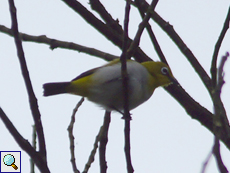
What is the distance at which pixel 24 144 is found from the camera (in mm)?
2818

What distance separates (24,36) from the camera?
4652mm

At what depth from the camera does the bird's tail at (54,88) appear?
4188 millimetres

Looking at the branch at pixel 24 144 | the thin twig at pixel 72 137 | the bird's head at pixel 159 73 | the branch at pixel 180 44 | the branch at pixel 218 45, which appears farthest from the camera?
the bird's head at pixel 159 73

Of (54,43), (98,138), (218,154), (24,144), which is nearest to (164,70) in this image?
(54,43)

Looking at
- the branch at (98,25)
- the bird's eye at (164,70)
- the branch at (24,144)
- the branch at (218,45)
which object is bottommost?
the branch at (24,144)

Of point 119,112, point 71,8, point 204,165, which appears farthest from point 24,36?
point 204,165

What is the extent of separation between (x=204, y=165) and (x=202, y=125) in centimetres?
301

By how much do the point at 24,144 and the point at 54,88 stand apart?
1420 mm

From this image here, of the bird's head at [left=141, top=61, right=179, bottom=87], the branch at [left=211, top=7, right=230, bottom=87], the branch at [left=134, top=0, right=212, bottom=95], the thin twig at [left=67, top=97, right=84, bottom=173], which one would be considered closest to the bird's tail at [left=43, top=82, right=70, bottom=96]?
the thin twig at [left=67, top=97, right=84, bottom=173]

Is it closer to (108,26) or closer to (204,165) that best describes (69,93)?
(108,26)

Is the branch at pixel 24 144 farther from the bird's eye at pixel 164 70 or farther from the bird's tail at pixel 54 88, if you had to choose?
the bird's eye at pixel 164 70

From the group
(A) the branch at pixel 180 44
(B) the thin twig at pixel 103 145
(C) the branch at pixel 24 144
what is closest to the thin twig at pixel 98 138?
(B) the thin twig at pixel 103 145

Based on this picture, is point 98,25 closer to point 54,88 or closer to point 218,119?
point 54,88

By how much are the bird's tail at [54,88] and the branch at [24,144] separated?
1363mm
